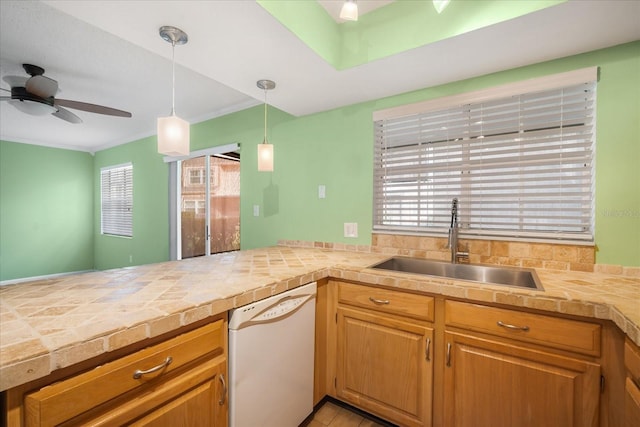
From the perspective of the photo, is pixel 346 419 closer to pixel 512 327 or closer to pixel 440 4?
pixel 512 327

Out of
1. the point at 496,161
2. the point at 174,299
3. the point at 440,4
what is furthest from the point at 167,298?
the point at 496,161

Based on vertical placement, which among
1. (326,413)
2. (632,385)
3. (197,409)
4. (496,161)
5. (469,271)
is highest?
(496,161)

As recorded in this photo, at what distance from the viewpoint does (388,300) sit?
1.44 m

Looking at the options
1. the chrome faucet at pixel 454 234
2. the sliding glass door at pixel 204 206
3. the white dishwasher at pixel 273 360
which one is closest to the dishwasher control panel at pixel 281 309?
the white dishwasher at pixel 273 360

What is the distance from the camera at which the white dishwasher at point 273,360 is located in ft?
3.62

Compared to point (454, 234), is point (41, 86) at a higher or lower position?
higher

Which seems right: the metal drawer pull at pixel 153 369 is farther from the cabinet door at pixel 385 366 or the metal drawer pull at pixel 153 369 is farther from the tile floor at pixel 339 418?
the tile floor at pixel 339 418

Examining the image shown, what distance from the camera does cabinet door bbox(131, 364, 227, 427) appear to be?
87 cm

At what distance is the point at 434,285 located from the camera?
1286 mm

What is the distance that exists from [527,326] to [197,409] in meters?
1.34

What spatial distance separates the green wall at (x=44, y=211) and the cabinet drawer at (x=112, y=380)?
18.8 feet

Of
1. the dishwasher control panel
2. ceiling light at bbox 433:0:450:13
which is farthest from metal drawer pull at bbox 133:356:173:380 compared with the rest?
ceiling light at bbox 433:0:450:13

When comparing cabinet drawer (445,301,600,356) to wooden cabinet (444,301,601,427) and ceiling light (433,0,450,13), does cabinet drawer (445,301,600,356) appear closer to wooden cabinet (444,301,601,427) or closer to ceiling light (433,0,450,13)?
wooden cabinet (444,301,601,427)

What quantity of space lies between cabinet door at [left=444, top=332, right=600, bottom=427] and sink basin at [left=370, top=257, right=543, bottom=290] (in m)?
0.38
